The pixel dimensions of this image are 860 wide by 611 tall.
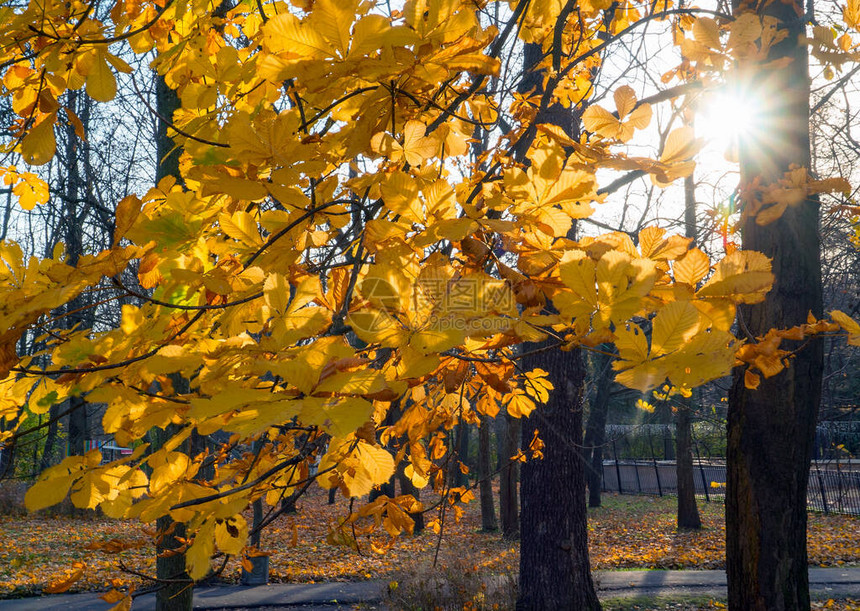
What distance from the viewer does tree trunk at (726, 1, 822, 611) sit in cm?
233

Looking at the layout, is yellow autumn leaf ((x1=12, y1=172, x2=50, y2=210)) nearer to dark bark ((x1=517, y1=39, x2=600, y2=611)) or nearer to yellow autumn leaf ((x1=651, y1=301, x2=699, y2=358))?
yellow autumn leaf ((x1=651, y1=301, x2=699, y2=358))

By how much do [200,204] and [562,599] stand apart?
16.2 ft

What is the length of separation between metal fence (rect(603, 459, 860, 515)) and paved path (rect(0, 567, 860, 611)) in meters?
8.05

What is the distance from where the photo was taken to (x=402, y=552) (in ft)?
34.9

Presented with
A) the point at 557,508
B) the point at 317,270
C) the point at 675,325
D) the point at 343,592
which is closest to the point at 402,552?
the point at 343,592

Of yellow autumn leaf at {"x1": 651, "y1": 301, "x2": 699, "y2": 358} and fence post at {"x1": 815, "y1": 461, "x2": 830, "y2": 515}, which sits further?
fence post at {"x1": 815, "y1": 461, "x2": 830, "y2": 515}

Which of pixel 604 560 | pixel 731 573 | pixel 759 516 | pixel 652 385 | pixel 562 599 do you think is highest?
pixel 652 385

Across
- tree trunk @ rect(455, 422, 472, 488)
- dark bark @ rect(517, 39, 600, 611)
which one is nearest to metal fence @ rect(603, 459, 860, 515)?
tree trunk @ rect(455, 422, 472, 488)

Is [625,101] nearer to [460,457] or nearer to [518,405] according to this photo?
[518,405]

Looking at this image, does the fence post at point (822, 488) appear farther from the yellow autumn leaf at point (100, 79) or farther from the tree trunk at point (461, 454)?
the yellow autumn leaf at point (100, 79)

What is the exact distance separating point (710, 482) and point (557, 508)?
17.8m

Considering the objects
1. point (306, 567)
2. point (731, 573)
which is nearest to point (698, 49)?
point (731, 573)

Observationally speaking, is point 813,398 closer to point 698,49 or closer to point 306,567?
point 698,49

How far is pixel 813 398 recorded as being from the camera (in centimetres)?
238
